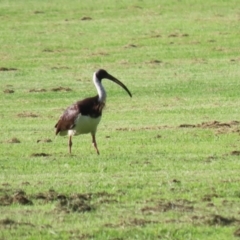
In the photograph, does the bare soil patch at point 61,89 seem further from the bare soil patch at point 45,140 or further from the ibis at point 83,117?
the ibis at point 83,117

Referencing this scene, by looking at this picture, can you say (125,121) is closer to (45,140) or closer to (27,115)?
(27,115)

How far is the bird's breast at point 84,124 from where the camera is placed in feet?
52.6

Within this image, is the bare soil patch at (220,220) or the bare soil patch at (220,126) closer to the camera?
the bare soil patch at (220,220)

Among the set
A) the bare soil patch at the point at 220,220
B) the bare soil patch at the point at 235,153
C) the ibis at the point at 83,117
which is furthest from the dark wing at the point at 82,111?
the bare soil patch at the point at 220,220

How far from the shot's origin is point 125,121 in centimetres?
1956

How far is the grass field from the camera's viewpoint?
10.7 metres

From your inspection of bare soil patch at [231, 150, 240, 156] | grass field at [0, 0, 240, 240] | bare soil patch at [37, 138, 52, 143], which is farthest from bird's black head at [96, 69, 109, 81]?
bare soil patch at [231, 150, 240, 156]

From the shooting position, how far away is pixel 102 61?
28.8 metres

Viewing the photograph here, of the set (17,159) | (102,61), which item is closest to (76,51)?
(102,61)

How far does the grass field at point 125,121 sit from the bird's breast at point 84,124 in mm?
353

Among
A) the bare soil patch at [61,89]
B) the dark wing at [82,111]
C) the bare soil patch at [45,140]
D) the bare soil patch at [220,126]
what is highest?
the dark wing at [82,111]

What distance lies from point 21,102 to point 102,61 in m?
6.49

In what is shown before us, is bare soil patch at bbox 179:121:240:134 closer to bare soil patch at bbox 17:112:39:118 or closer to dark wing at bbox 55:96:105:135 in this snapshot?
dark wing at bbox 55:96:105:135

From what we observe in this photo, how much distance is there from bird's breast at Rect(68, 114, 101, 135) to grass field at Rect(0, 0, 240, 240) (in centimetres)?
35
